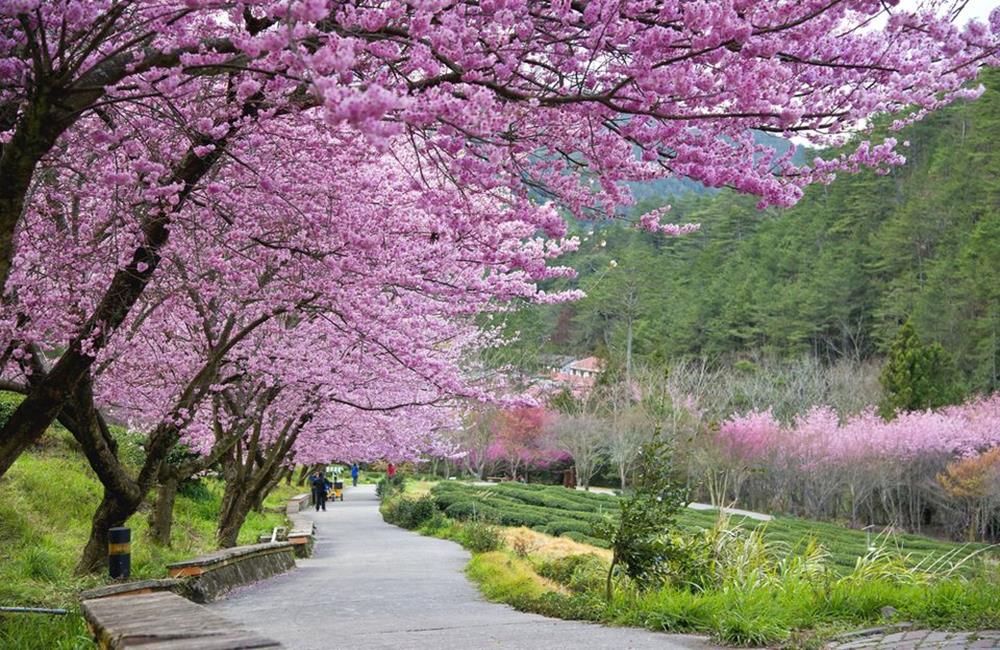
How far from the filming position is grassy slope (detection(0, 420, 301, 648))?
6.25m

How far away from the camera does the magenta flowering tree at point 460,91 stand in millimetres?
4086

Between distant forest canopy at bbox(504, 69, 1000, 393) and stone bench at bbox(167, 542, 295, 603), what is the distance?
106ft

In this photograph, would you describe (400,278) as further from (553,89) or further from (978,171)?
(978,171)

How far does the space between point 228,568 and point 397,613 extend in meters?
3.26

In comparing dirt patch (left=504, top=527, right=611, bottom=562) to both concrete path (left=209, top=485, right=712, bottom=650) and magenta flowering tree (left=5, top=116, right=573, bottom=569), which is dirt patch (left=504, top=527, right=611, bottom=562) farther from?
magenta flowering tree (left=5, top=116, right=573, bottom=569)

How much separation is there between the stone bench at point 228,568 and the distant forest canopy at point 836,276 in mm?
32343

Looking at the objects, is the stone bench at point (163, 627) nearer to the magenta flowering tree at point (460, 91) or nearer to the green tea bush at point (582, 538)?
the magenta flowering tree at point (460, 91)

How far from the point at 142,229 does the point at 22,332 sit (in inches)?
73.8

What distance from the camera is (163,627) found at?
402 cm

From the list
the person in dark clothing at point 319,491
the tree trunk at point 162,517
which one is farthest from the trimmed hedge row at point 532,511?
the tree trunk at point 162,517

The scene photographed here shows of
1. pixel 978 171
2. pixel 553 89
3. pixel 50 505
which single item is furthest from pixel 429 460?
pixel 553 89

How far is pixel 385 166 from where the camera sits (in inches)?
384

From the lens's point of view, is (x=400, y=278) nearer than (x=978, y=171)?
Yes

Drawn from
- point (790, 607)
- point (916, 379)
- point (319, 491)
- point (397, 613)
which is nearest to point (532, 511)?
point (319, 491)
